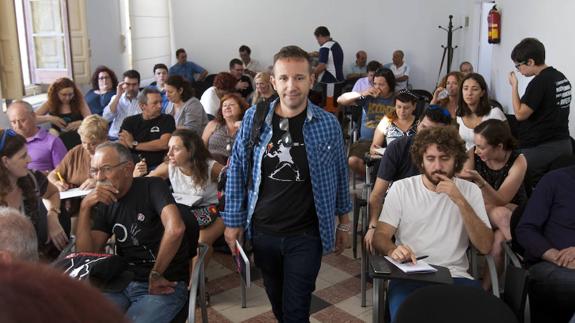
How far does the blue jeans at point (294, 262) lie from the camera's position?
2.41m

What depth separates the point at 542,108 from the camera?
4070 mm

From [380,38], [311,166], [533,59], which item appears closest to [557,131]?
[533,59]

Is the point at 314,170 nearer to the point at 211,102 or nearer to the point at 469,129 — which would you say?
the point at 469,129

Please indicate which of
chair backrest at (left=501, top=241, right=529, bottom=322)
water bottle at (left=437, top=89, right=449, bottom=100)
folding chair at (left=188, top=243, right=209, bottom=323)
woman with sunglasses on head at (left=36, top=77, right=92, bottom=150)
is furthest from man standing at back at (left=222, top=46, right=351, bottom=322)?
woman with sunglasses on head at (left=36, top=77, right=92, bottom=150)

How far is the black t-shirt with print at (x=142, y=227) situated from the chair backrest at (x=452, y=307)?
114 centimetres

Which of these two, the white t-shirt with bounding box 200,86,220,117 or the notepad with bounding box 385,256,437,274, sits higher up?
the white t-shirt with bounding box 200,86,220,117

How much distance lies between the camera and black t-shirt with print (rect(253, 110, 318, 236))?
2367 millimetres

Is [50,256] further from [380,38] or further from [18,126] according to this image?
[380,38]

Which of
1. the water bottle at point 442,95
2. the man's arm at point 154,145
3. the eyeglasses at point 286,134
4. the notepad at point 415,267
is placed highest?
the eyeglasses at point 286,134

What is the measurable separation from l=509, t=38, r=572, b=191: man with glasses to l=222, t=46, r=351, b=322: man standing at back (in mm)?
2179

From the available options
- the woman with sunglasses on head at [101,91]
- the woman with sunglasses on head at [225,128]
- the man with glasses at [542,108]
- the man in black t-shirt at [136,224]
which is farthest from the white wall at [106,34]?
the man with glasses at [542,108]

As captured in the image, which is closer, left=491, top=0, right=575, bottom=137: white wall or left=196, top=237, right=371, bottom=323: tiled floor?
left=196, top=237, right=371, bottom=323: tiled floor

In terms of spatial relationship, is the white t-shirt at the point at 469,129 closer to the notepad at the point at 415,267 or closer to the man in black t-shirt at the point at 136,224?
the notepad at the point at 415,267

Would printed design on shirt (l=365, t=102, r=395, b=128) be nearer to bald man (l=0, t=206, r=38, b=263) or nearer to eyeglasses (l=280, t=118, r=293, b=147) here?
eyeglasses (l=280, t=118, r=293, b=147)
